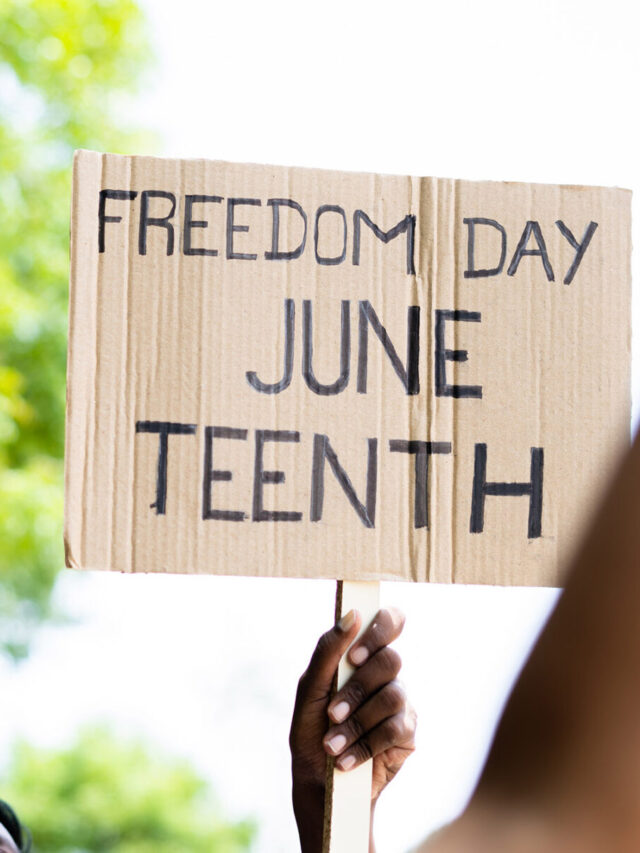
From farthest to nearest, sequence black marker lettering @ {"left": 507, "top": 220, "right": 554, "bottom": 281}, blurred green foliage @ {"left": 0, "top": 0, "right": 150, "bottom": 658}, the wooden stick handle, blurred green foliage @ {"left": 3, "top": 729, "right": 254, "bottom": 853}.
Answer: blurred green foliage @ {"left": 3, "top": 729, "right": 254, "bottom": 853}, blurred green foliage @ {"left": 0, "top": 0, "right": 150, "bottom": 658}, black marker lettering @ {"left": 507, "top": 220, "right": 554, "bottom": 281}, the wooden stick handle

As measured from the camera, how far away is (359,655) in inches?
36.3

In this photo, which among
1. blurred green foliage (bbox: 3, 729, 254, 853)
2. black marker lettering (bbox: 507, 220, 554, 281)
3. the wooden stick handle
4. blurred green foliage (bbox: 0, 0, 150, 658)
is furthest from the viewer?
blurred green foliage (bbox: 3, 729, 254, 853)

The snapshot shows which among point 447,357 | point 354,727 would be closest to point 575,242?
point 447,357

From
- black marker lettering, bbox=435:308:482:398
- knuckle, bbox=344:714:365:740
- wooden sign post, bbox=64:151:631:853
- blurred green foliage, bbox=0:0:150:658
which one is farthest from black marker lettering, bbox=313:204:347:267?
blurred green foliage, bbox=0:0:150:658

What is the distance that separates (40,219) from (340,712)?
128 inches

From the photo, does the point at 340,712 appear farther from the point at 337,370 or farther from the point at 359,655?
the point at 337,370

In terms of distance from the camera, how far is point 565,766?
0.90ft

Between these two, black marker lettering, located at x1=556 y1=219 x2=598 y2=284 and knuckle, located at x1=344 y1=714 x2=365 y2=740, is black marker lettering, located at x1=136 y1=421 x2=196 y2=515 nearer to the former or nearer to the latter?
knuckle, located at x1=344 y1=714 x2=365 y2=740

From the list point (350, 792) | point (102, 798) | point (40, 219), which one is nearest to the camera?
point (350, 792)

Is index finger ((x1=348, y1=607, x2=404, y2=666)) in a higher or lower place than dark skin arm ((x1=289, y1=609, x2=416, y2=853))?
higher

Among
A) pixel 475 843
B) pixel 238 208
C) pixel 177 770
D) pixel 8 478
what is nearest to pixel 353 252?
pixel 238 208

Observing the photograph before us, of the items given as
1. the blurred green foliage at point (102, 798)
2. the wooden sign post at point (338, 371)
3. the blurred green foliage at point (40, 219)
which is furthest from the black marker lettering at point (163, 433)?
the blurred green foliage at point (102, 798)

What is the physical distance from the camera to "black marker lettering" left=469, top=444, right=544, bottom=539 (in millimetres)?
925

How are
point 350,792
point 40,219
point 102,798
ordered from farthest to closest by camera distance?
point 102,798
point 40,219
point 350,792
